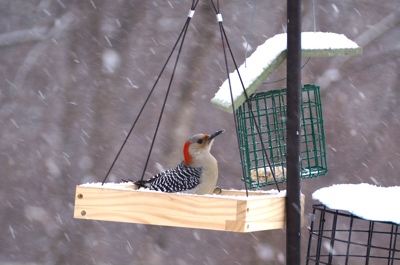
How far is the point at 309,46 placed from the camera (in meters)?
4.00

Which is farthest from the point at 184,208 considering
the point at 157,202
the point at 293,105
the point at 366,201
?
the point at 366,201

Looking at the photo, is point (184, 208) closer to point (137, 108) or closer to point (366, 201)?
point (366, 201)

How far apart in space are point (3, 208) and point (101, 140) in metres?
1.55

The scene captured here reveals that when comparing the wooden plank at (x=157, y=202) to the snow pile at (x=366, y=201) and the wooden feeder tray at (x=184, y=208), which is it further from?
the snow pile at (x=366, y=201)

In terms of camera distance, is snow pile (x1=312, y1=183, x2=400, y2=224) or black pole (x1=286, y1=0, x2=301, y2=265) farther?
snow pile (x1=312, y1=183, x2=400, y2=224)

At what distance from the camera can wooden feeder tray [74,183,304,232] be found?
11.6 ft

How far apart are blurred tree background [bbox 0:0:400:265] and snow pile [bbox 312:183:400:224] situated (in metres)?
4.38

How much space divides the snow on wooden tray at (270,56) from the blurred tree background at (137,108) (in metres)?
4.20

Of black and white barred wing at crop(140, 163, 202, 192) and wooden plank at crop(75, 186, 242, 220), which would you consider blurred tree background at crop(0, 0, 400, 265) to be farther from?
wooden plank at crop(75, 186, 242, 220)

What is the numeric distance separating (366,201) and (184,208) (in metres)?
0.88

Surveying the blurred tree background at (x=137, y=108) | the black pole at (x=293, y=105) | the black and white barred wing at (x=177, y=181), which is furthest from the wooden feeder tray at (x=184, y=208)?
the blurred tree background at (x=137, y=108)

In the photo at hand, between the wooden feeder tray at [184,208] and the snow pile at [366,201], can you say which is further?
the snow pile at [366,201]

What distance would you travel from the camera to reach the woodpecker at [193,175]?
14.2 feet

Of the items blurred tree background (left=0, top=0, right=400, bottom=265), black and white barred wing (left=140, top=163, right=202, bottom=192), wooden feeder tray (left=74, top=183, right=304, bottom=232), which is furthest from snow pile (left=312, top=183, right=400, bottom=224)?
blurred tree background (left=0, top=0, right=400, bottom=265)
